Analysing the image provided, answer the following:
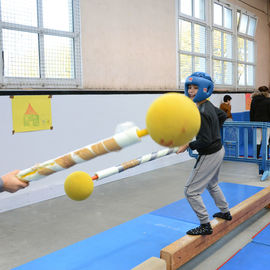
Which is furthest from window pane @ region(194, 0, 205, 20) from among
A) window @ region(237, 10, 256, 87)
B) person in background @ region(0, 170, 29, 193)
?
person in background @ region(0, 170, 29, 193)

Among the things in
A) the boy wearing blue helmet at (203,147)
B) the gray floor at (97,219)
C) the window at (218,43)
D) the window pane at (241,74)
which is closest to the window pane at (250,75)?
the window at (218,43)

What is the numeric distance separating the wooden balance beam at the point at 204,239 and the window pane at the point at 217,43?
5.49 meters

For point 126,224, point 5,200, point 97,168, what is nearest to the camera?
point 126,224

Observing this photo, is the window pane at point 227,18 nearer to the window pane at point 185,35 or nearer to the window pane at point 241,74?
the window pane at point 241,74

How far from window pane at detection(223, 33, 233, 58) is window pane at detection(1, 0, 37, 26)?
5801 mm

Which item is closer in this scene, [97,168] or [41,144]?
[41,144]

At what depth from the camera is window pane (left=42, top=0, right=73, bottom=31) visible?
4875mm

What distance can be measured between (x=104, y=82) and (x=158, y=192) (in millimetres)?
2071

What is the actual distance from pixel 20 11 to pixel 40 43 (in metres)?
0.47

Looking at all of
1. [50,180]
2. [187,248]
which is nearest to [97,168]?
[50,180]

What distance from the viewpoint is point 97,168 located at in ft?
18.2

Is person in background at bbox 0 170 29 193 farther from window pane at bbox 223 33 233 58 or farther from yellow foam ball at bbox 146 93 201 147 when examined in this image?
window pane at bbox 223 33 233 58

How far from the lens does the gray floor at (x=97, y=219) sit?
9.97 ft

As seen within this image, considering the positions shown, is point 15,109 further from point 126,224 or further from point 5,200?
point 126,224
